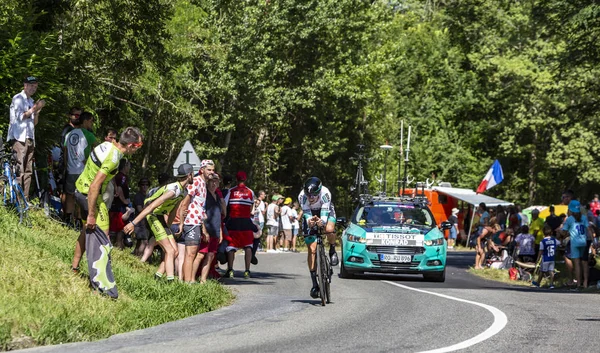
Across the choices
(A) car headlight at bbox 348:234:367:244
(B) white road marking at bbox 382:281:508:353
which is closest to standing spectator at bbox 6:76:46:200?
(B) white road marking at bbox 382:281:508:353

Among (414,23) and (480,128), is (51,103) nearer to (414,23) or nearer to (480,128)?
(480,128)

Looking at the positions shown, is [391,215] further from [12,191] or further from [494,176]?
[494,176]

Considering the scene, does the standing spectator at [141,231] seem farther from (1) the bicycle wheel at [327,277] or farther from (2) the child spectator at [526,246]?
(2) the child spectator at [526,246]

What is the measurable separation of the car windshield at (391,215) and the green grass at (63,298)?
26.4 ft

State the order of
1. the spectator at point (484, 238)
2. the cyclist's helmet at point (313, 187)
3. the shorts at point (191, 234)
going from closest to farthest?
the cyclist's helmet at point (313, 187) → the shorts at point (191, 234) → the spectator at point (484, 238)

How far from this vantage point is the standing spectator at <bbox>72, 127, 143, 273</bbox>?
41.0 ft

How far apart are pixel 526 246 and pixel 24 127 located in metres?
14.1

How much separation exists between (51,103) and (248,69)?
24.3 metres

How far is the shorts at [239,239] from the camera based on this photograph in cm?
2111

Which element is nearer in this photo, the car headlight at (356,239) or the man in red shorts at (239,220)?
the man in red shorts at (239,220)

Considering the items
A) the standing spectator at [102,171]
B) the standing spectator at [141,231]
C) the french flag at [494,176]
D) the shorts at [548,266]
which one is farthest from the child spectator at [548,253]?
the french flag at [494,176]

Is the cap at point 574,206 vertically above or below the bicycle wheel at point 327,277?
above

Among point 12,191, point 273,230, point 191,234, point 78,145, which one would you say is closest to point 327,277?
point 191,234

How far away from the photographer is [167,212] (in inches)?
654
